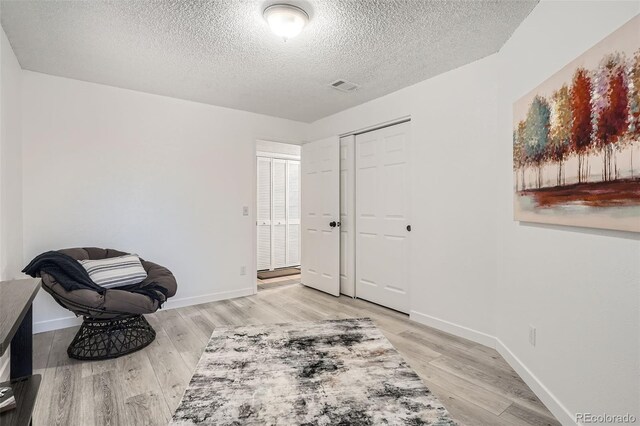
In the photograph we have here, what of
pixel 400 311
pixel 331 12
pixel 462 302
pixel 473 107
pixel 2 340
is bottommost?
pixel 400 311

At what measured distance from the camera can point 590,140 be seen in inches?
55.5

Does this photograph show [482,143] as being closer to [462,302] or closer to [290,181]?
[462,302]

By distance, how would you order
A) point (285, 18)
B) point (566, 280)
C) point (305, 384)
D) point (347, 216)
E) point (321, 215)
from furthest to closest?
point (321, 215), point (347, 216), point (285, 18), point (566, 280), point (305, 384)

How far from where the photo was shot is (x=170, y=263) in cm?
354

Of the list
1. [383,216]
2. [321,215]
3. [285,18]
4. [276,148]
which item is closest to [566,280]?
[383,216]

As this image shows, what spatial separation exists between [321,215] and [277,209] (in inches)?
68.9

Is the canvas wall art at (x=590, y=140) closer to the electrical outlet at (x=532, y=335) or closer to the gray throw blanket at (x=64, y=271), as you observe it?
the electrical outlet at (x=532, y=335)

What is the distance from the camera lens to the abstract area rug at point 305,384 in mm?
781

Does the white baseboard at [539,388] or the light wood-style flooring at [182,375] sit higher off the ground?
the white baseboard at [539,388]

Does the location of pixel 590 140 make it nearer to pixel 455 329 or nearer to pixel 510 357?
pixel 510 357

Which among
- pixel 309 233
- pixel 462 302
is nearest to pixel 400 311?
pixel 462 302

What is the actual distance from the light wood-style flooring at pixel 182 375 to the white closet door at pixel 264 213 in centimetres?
231

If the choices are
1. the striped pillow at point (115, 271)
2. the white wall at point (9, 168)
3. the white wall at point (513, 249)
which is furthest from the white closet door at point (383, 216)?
the white wall at point (9, 168)

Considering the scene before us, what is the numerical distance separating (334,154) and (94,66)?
103 inches
